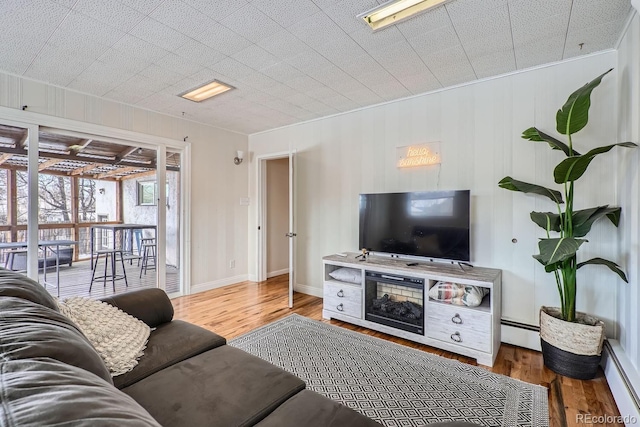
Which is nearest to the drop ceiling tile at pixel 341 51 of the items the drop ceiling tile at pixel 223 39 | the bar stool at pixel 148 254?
the drop ceiling tile at pixel 223 39

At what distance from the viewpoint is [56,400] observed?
510 millimetres

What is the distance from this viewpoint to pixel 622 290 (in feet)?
7.34

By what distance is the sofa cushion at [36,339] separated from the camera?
71 cm

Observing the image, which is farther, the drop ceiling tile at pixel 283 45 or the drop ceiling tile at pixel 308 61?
the drop ceiling tile at pixel 308 61

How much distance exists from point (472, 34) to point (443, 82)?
81 cm

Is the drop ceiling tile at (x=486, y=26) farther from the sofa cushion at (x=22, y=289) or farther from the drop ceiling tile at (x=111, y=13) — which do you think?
the sofa cushion at (x=22, y=289)

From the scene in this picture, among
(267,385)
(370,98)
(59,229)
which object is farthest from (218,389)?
(59,229)

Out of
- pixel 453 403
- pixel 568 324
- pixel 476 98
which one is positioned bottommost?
pixel 453 403

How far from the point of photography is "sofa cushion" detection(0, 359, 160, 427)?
0.47 m

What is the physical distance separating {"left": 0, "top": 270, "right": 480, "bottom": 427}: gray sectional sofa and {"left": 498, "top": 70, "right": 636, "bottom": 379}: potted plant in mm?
1955

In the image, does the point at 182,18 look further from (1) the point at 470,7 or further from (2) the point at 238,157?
(2) the point at 238,157

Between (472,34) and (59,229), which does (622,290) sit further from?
(59,229)

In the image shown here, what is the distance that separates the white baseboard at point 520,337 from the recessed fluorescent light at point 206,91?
3.71 meters

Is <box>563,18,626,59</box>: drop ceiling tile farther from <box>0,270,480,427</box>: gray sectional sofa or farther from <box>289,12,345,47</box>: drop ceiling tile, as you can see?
<box>0,270,480,427</box>: gray sectional sofa
